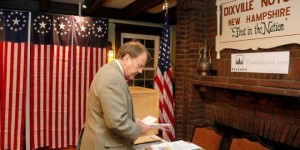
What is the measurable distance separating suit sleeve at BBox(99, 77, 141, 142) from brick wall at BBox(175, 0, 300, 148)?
1.36 m

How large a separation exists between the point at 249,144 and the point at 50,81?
9.79ft

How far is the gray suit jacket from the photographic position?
4.75ft

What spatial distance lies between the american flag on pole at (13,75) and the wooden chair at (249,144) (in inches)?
119

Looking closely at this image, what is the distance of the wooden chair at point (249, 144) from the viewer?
2.10 metres

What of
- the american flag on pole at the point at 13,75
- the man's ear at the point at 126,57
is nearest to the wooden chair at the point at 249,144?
the man's ear at the point at 126,57

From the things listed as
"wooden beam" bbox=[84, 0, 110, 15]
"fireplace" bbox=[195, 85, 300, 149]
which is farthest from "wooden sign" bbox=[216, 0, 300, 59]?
"wooden beam" bbox=[84, 0, 110, 15]

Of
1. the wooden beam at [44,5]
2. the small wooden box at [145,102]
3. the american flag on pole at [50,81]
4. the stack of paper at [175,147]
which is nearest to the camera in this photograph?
the stack of paper at [175,147]

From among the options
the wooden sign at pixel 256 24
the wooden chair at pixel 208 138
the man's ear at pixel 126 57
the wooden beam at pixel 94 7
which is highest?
the wooden beam at pixel 94 7

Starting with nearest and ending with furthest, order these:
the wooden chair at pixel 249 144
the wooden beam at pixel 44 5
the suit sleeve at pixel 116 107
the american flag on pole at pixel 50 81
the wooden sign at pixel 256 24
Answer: the suit sleeve at pixel 116 107 → the wooden chair at pixel 249 144 → the wooden sign at pixel 256 24 → the american flag on pole at pixel 50 81 → the wooden beam at pixel 44 5

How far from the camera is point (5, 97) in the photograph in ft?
12.3

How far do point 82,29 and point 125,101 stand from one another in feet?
9.81

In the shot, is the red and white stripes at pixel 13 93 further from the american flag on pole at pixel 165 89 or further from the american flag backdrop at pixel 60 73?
the american flag on pole at pixel 165 89

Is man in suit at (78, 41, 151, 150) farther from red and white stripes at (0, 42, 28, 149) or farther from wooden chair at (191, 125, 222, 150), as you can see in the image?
red and white stripes at (0, 42, 28, 149)

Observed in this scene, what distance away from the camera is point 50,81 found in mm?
3979
